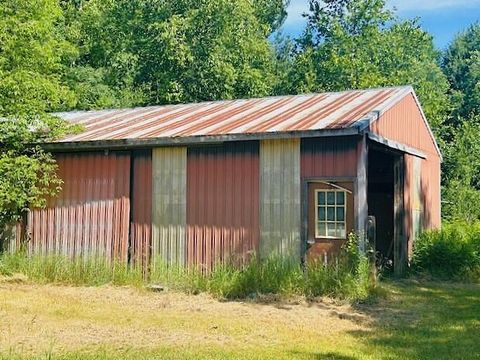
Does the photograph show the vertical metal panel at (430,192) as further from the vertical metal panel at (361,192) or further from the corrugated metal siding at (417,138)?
the vertical metal panel at (361,192)

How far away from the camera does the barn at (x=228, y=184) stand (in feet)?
39.4

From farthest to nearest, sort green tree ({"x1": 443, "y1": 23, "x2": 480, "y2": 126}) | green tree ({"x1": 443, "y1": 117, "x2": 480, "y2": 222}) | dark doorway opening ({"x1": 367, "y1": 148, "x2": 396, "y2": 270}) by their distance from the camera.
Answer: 1. green tree ({"x1": 443, "y1": 23, "x2": 480, "y2": 126})
2. green tree ({"x1": 443, "y1": 117, "x2": 480, "y2": 222})
3. dark doorway opening ({"x1": 367, "y1": 148, "x2": 396, "y2": 270})

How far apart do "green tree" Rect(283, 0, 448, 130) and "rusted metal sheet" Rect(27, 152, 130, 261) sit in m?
17.5

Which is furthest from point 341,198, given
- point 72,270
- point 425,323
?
point 72,270

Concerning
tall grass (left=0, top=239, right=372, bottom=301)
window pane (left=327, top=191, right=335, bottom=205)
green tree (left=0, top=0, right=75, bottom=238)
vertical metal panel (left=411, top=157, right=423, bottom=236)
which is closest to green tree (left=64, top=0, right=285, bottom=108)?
green tree (left=0, top=0, right=75, bottom=238)

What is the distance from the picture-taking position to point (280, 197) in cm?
1226

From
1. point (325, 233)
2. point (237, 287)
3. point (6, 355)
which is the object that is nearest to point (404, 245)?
point (325, 233)

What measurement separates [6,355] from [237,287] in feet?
18.2

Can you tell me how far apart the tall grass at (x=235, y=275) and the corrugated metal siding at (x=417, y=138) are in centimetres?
325

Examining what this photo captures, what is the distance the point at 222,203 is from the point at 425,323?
4928 mm

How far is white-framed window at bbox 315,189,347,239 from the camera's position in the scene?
12000 millimetres

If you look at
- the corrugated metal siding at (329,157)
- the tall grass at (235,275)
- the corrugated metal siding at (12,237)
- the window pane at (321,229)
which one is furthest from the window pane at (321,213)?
the corrugated metal siding at (12,237)

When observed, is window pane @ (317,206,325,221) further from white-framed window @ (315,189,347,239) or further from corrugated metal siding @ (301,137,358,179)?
corrugated metal siding @ (301,137,358,179)

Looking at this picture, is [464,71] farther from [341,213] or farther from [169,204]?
[169,204]
